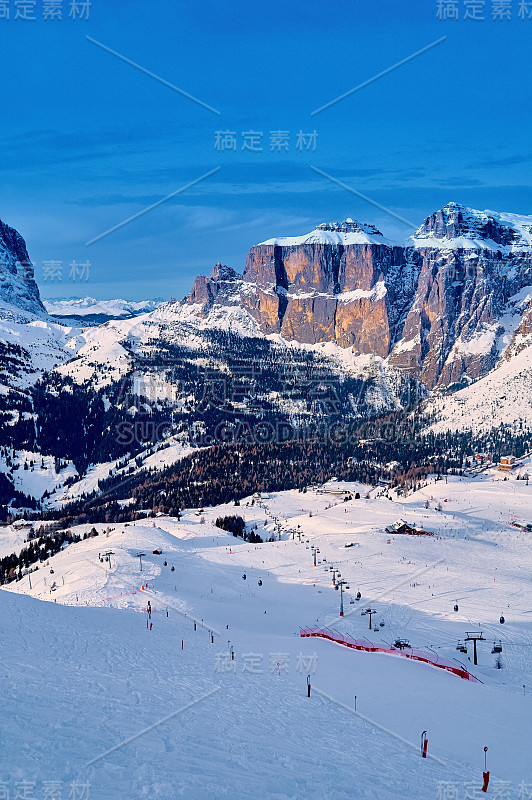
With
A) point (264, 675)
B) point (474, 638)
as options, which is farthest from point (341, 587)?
point (264, 675)

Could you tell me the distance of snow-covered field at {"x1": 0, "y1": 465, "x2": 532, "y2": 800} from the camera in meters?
25.5

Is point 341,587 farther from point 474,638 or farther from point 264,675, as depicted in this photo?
point 264,675

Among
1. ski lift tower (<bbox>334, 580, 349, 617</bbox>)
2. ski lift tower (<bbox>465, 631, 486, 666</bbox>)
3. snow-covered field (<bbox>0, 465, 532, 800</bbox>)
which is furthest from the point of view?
ski lift tower (<bbox>334, 580, 349, 617</bbox>)

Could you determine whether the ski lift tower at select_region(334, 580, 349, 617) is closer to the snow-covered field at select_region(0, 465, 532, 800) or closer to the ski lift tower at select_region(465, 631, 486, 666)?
the snow-covered field at select_region(0, 465, 532, 800)

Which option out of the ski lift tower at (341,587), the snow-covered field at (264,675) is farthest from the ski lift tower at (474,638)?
the ski lift tower at (341,587)

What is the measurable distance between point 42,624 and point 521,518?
124m

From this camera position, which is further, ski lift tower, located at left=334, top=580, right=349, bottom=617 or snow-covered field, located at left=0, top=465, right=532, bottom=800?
ski lift tower, located at left=334, top=580, right=349, bottom=617

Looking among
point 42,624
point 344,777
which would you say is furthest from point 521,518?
point 344,777

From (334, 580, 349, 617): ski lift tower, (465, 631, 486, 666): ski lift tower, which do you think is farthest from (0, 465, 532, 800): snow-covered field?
(334, 580, 349, 617): ski lift tower

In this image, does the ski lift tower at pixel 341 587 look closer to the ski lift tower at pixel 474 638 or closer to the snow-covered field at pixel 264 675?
the snow-covered field at pixel 264 675

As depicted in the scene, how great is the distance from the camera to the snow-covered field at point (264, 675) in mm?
25547

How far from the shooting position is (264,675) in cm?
4462

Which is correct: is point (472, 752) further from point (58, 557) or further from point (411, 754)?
point (58, 557)

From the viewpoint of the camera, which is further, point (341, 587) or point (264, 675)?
point (341, 587)
